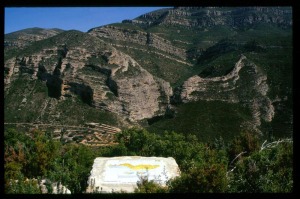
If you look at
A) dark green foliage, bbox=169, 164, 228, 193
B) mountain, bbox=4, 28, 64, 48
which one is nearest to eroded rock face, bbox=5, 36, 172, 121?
mountain, bbox=4, 28, 64, 48

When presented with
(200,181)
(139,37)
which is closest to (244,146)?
(200,181)

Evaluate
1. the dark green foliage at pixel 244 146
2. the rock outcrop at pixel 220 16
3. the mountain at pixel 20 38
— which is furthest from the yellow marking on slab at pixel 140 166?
the rock outcrop at pixel 220 16

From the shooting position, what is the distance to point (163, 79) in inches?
3730

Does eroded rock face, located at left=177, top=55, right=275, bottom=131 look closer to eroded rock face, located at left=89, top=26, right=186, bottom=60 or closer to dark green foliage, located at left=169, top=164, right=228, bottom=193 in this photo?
dark green foliage, located at left=169, top=164, right=228, bottom=193

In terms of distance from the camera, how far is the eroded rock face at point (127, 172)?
922 centimetres

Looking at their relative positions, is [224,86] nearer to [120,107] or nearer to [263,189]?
[120,107]

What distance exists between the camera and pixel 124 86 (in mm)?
86500

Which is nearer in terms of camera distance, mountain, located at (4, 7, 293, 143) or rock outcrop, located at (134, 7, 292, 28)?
mountain, located at (4, 7, 293, 143)

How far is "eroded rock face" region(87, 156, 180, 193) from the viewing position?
9219mm

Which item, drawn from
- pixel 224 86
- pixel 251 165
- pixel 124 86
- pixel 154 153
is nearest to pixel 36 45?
pixel 124 86

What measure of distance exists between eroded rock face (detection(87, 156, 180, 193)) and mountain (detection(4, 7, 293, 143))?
3535 cm
